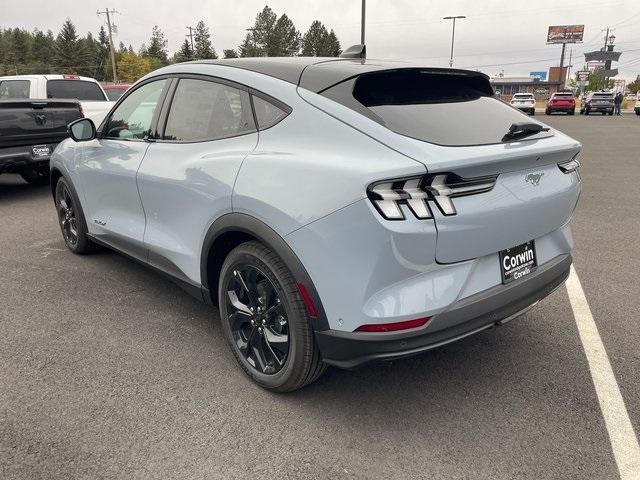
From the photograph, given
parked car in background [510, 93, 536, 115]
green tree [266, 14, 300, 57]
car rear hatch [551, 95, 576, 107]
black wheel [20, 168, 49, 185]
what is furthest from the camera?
green tree [266, 14, 300, 57]

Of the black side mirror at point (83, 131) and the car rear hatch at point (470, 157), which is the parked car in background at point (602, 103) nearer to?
the car rear hatch at point (470, 157)

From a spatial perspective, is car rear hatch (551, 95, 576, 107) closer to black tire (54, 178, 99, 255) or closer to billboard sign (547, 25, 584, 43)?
black tire (54, 178, 99, 255)

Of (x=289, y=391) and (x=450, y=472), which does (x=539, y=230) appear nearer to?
(x=450, y=472)

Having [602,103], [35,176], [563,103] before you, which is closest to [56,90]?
[35,176]

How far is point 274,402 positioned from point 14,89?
970cm

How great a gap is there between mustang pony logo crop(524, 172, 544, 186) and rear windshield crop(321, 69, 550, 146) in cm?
21

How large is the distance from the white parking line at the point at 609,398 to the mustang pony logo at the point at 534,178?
1.14m

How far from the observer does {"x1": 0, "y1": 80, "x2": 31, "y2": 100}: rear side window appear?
9680 millimetres

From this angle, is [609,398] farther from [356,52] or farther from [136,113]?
[136,113]

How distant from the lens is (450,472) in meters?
2.18

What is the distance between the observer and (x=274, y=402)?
267cm

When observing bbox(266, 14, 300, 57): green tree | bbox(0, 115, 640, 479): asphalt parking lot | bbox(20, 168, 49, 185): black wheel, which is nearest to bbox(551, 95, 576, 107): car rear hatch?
bbox(20, 168, 49, 185): black wheel

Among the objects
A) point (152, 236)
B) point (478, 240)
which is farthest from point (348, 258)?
point (152, 236)

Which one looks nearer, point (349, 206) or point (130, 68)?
point (349, 206)
